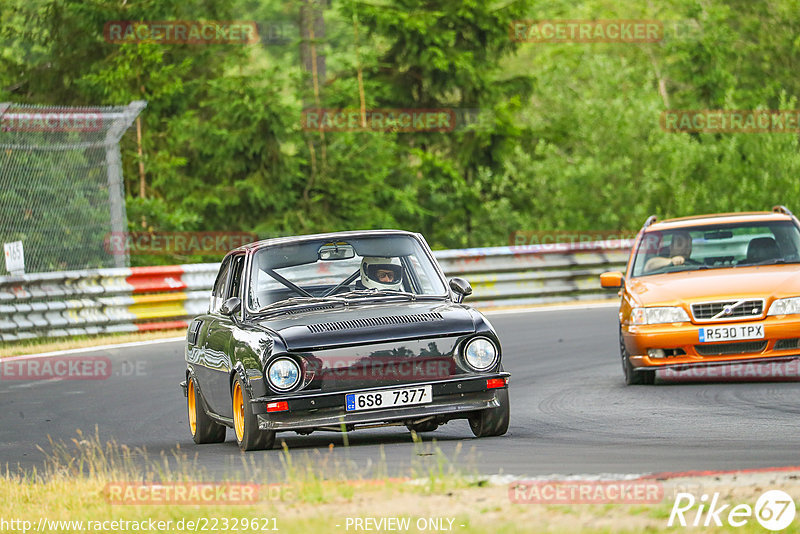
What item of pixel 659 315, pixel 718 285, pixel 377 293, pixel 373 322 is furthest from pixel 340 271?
pixel 718 285

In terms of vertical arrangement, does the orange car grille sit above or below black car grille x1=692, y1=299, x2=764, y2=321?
below

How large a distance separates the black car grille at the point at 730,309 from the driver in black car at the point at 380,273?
138 inches

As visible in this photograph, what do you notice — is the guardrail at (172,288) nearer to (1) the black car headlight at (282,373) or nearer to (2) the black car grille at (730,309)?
(2) the black car grille at (730,309)

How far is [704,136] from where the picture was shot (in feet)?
107

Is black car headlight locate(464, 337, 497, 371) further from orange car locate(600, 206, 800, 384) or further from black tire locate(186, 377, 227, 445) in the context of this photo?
orange car locate(600, 206, 800, 384)

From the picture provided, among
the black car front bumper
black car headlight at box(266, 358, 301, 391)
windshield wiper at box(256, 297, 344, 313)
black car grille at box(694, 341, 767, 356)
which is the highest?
windshield wiper at box(256, 297, 344, 313)

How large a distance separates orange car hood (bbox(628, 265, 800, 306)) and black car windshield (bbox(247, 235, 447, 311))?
3327 mm

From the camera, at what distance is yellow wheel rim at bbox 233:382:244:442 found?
9.00 m

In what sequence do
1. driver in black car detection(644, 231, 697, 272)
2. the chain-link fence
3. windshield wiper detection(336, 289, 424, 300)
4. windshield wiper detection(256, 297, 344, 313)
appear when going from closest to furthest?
1. windshield wiper detection(256, 297, 344, 313)
2. windshield wiper detection(336, 289, 424, 300)
3. driver in black car detection(644, 231, 697, 272)
4. the chain-link fence

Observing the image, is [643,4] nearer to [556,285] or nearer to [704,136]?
[704,136]

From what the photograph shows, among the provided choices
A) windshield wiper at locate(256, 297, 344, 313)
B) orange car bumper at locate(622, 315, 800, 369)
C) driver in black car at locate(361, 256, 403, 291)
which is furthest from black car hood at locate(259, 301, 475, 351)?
orange car bumper at locate(622, 315, 800, 369)

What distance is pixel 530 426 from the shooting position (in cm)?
985

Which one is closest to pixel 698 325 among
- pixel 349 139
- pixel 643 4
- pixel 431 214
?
pixel 349 139

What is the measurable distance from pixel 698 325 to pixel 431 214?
20.8 metres
